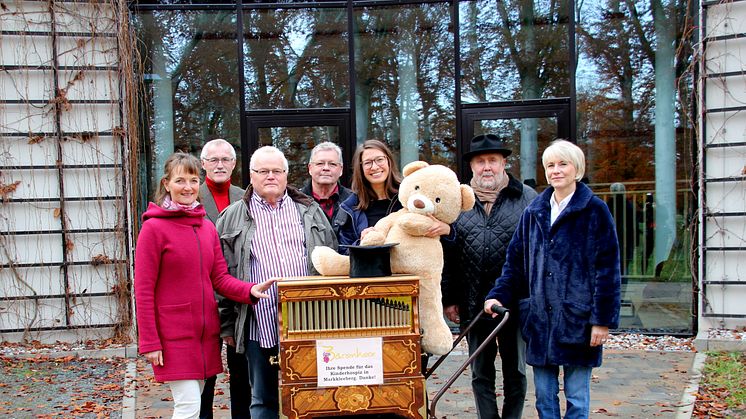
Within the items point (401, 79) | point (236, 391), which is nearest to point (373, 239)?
point (236, 391)

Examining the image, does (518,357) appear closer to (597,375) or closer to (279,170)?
(279,170)

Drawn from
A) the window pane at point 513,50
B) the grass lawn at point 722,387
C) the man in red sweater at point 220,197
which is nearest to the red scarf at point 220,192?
the man in red sweater at point 220,197

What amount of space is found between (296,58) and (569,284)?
4283mm

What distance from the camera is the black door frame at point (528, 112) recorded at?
20.4ft

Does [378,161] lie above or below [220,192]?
above

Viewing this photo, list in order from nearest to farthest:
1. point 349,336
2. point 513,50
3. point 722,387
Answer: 1. point 349,336
2. point 722,387
3. point 513,50

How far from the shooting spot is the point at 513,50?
6.37 m

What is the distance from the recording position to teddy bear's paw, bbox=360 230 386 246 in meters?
2.73

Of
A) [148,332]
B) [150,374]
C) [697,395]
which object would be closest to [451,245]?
[148,332]

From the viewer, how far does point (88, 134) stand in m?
5.76

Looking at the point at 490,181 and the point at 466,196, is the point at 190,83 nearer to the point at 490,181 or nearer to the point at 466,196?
the point at 490,181

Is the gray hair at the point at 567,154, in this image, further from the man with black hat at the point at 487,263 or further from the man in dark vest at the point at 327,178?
the man in dark vest at the point at 327,178

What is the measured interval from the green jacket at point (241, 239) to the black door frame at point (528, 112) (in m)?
3.21

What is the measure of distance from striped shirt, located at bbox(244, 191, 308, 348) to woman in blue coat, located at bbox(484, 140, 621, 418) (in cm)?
91
